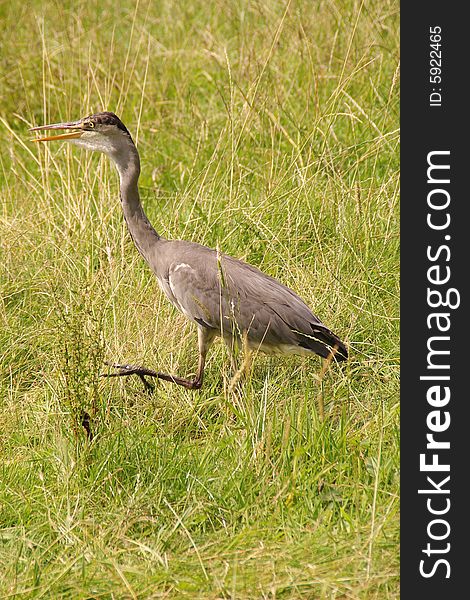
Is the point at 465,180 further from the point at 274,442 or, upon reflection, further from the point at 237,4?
the point at 237,4

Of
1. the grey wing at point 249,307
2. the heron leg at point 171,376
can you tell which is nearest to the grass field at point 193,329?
the heron leg at point 171,376

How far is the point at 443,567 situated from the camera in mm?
3625

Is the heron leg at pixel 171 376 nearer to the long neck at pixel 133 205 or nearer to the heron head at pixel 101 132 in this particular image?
the long neck at pixel 133 205

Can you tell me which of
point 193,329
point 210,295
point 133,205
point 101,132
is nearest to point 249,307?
point 210,295

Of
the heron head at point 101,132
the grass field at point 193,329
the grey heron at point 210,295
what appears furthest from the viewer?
the heron head at point 101,132

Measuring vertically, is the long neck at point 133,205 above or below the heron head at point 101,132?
below

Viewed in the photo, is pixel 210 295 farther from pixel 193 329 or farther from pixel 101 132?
pixel 101 132

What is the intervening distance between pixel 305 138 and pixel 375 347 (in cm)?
161

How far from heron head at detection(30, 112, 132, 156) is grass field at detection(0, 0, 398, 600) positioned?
0.63 meters

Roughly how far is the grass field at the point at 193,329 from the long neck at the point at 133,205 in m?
0.32

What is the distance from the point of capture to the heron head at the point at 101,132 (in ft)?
17.1

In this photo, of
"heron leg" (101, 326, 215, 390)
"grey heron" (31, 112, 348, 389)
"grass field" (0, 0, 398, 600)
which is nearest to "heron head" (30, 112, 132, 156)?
"grey heron" (31, 112, 348, 389)

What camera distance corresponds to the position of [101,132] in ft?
17.1

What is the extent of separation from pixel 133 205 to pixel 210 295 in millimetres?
616
